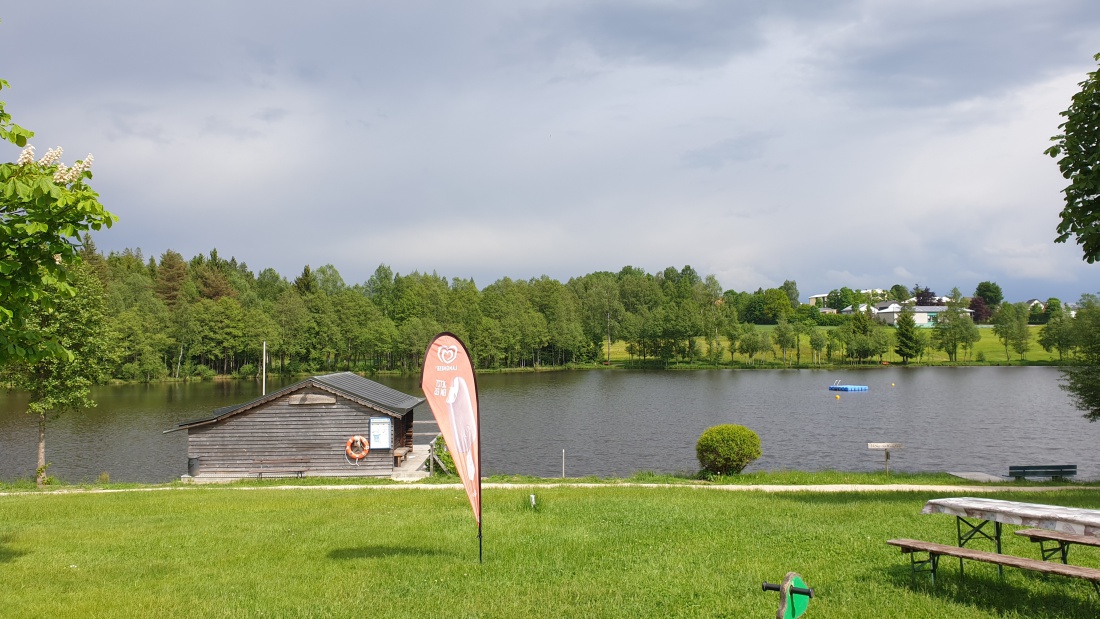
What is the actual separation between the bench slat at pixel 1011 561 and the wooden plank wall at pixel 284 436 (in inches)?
911

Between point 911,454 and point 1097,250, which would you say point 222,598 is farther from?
point 911,454

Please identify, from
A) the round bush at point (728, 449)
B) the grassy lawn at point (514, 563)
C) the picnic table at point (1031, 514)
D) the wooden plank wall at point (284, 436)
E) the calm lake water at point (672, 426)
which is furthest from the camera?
the calm lake water at point (672, 426)

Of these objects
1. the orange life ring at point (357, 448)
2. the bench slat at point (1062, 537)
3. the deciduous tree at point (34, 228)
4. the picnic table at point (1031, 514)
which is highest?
the deciduous tree at point (34, 228)

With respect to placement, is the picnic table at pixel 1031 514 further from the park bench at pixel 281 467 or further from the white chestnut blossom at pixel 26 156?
the park bench at pixel 281 467

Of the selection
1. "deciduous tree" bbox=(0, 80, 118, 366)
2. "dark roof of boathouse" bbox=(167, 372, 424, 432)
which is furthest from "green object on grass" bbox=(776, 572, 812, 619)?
"dark roof of boathouse" bbox=(167, 372, 424, 432)

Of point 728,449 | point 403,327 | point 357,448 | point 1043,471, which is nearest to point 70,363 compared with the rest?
point 357,448

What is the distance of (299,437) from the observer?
94.7ft

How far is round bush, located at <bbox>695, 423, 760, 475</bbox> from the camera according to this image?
26.2m

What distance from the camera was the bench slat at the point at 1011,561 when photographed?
→ 7.06 m

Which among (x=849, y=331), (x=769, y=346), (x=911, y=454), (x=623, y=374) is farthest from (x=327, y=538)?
(x=849, y=331)

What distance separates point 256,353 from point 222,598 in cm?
9934

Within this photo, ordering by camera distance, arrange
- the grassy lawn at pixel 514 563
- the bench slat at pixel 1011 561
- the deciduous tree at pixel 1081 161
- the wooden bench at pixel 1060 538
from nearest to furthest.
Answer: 1. the bench slat at pixel 1011 561
2. the wooden bench at pixel 1060 538
3. the grassy lawn at pixel 514 563
4. the deciduous tree at pixel 1081 161

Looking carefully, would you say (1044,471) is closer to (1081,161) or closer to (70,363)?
(1081,161)

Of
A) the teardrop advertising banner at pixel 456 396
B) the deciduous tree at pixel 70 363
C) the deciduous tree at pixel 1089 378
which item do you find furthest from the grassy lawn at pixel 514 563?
the deciduous tree at pixel 1089 378
